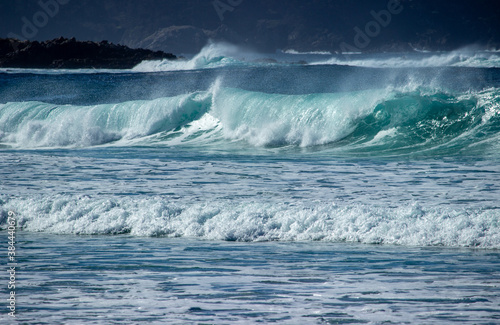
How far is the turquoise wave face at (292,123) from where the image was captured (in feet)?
48.5

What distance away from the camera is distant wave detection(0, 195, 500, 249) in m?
7.12

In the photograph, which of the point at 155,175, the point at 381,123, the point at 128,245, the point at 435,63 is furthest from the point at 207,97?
the point at 435,63

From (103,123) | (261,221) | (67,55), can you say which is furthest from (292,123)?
(67,55)

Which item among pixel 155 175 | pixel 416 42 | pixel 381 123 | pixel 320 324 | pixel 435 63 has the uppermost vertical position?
pixel 416 42

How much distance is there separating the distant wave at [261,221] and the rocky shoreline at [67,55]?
48557mm

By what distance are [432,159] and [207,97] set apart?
30.3ft

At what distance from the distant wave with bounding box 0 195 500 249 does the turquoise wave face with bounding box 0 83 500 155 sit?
6.13 meters

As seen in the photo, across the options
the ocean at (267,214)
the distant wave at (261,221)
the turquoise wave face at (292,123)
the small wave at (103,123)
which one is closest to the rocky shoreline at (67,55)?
the small wave at (103,123)

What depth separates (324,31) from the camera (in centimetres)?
14525

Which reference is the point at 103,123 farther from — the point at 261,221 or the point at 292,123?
the point at 261,221

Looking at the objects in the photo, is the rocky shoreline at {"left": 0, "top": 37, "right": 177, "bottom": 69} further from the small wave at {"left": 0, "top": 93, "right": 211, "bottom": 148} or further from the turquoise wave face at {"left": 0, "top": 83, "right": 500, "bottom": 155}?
the turquoise wave face at {"left": 0, "top": 83, "right": 500, "bottom": 155}

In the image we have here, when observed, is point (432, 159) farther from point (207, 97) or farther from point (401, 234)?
point (207, 97)

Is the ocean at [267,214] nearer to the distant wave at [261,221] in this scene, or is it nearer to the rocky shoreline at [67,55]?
the distant wave at [261,221]

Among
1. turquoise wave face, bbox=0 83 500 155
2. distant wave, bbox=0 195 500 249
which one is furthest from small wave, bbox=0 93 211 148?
distant wave, bbox=0 195 500 249
